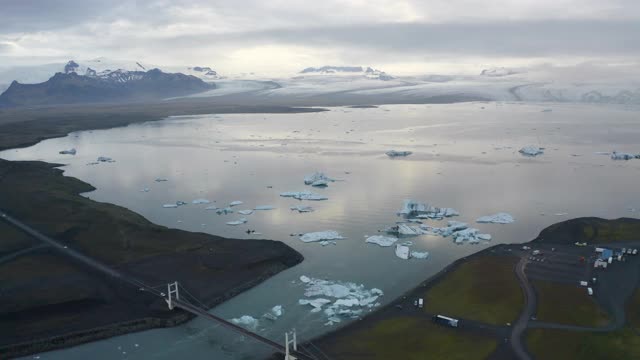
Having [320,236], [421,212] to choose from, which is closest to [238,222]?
[320,236]

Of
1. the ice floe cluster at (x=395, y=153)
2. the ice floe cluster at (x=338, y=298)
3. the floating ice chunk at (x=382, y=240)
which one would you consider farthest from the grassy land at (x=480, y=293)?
the ice floe cluster at (x=395, y=153)

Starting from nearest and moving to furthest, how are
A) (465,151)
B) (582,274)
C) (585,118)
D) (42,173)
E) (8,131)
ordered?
(582,274), (42,173), (465,151), (8,131), (585,118)

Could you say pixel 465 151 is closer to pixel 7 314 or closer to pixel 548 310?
pixel 548 310

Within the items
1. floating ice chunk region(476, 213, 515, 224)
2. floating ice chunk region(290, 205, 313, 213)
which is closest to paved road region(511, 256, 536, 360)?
floating ice chunk region(476, 213, 515, 224)

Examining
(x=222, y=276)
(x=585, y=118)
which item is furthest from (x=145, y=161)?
(x=585, y=118)

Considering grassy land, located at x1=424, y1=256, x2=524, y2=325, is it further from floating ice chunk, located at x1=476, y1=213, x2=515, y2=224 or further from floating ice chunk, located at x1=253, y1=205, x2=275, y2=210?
floating ice chunk, located at x1=253, y1=205, x2=275, y2=210

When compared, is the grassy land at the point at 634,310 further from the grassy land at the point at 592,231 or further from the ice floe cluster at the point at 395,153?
the ice floe cluster at the point at 395,153
